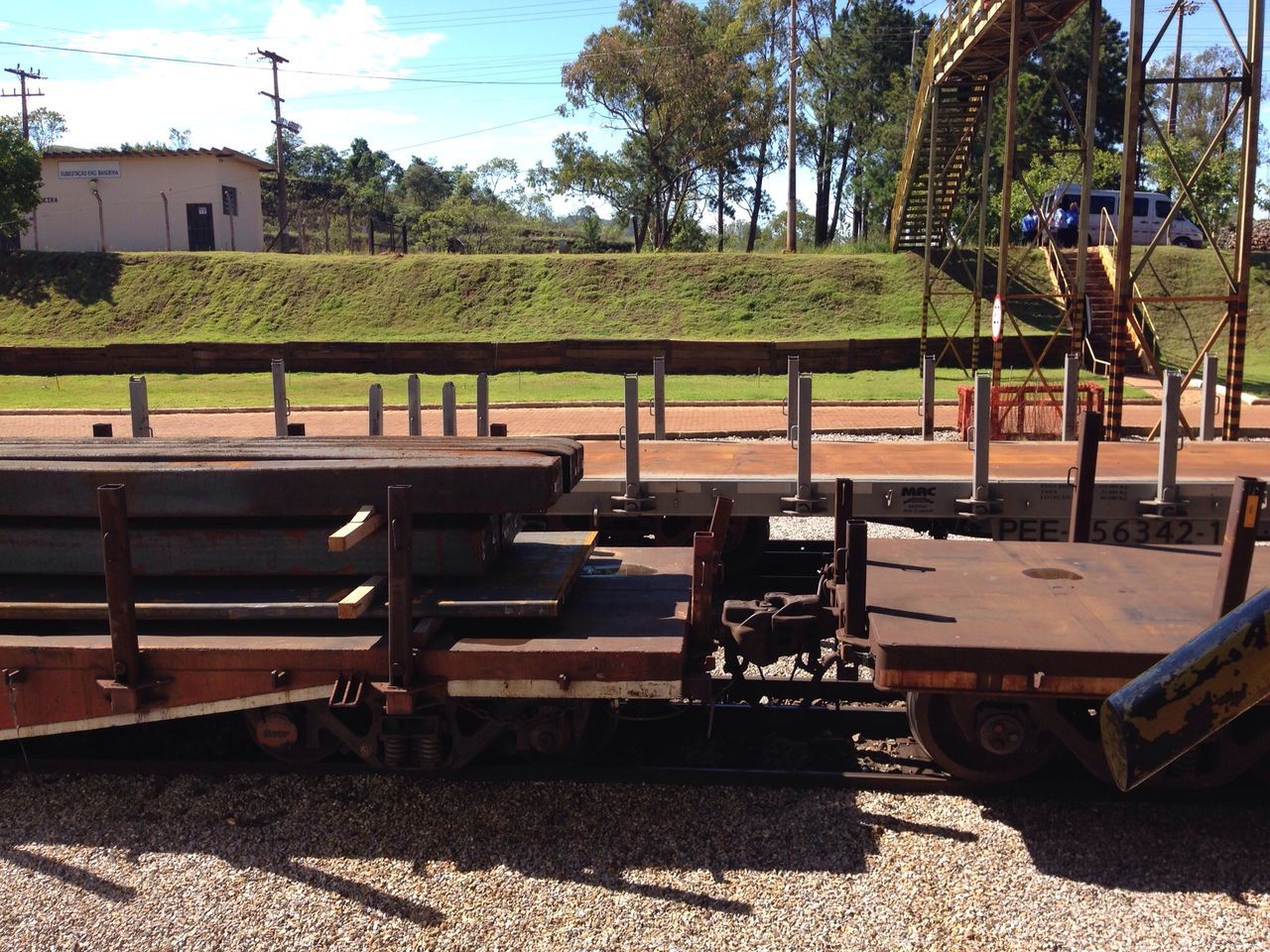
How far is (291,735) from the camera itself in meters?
4.99

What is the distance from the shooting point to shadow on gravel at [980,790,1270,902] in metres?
4.38

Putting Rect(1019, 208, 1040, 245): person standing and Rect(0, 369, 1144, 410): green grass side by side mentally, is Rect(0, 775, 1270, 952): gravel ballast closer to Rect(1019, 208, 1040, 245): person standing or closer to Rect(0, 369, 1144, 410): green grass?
Rect(0, 369, 1144, 410): green grass

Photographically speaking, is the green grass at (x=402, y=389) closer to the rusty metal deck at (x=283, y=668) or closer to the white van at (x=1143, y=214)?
the white van at (x=1143, y=214)

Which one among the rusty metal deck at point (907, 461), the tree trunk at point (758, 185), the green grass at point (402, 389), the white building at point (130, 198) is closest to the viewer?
the rusty metal deck at point (907, 461)

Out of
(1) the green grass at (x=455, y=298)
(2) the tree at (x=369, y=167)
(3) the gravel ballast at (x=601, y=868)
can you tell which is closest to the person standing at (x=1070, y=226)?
(1) the green grass at (x=455, y=298)

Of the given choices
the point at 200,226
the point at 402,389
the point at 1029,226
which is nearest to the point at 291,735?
the point at 402,389

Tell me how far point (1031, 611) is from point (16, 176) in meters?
42.6

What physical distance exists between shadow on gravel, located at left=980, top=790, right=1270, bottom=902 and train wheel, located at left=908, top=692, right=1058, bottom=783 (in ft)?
0.60

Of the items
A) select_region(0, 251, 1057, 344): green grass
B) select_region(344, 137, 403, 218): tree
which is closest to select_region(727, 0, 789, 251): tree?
select_region(0, 251, 1057, 344): green grass

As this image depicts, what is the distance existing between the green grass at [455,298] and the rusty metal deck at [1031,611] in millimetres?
23635


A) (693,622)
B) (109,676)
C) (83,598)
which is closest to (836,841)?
(693,622)

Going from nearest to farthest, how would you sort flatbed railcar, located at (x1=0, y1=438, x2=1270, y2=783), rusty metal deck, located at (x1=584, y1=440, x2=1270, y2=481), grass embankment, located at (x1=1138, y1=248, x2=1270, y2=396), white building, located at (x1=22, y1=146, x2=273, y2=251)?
flatbed railcar, located at (x1=0, y1=438, x2=1270, y2=783) < rusty metal deck, located at (x1=584, y1=440, x2=1270, y2=481) < grass embankment, located at (x1=1138, y1=248, x2=1270, y2=396) < white building, located at (x1=22, y1=146, x2=273, y2=251)

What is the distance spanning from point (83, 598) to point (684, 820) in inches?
111

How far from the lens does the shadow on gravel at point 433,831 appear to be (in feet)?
14.6
